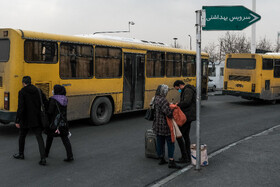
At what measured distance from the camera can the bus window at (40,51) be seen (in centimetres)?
918

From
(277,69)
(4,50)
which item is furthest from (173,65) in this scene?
(277,69)

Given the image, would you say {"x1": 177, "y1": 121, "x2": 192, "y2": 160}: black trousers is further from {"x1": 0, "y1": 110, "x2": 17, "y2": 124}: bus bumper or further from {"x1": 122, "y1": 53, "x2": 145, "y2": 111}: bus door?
{"x1": 122, "y1": 53, "x2": 145, "y2": 111}: bus door

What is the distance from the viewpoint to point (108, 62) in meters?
11.6

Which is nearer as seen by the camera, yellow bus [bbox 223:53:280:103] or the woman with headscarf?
the woman with headscarf

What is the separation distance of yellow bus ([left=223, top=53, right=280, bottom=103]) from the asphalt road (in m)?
7.04

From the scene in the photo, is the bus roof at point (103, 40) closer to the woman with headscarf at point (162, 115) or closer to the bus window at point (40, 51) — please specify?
the bus window at point (40, 51)

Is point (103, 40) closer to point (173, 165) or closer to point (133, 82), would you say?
point (133, 82)

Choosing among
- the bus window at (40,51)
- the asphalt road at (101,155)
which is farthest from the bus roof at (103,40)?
the asphalt road at (101,155)

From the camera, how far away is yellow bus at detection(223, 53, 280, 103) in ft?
63.1

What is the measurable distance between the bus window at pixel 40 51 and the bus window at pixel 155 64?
4.44 meters

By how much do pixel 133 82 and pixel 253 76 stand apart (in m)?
9.24

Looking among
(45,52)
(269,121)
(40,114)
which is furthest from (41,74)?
(269,121)

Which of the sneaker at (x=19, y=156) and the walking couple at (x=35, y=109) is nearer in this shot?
the walking couple at (x=35, y=109)

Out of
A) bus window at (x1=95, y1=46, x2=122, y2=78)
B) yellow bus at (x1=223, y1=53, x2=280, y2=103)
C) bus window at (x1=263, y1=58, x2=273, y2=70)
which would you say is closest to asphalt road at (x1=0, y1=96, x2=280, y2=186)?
bus window at (x1=95, y1=46, x2=122, y2=78)
